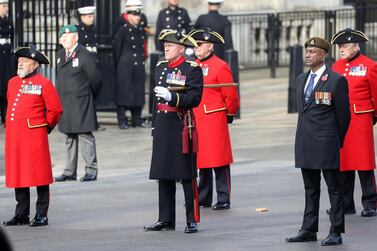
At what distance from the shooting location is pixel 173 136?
1170cm

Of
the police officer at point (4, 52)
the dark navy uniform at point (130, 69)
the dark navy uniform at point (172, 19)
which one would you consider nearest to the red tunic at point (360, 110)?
the dark navy uniform at point (130, 69)

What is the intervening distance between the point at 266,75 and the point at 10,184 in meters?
16.9

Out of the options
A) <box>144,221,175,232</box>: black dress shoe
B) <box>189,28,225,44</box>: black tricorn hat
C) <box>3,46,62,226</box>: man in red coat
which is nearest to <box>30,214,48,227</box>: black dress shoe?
<box>3,46,62,226</box>: man in red coat

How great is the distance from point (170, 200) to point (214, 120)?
1790mm

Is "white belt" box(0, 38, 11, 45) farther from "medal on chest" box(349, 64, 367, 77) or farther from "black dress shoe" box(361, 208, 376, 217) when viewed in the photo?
"black dress shoe" box(361, 208, 376, 217)

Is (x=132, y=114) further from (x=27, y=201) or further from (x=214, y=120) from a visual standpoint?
(x=27, y=201)

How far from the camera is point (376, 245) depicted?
11.0 metres

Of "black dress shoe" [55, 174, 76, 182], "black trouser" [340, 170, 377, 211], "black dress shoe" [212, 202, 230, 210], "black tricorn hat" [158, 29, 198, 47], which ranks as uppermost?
"black tricorn hat" [158, 29, 198, 47]

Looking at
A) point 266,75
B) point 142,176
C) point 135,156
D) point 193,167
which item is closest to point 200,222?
point 193,167

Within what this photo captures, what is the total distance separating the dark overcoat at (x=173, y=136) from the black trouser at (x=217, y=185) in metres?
1.56

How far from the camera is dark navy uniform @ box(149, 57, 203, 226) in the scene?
38.1 ft

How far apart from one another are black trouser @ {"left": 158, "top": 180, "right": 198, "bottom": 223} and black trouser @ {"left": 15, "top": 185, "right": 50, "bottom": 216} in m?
1.08

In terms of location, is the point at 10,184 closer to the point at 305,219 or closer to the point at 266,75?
the point at 305,219

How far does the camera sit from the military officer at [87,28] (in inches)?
730
